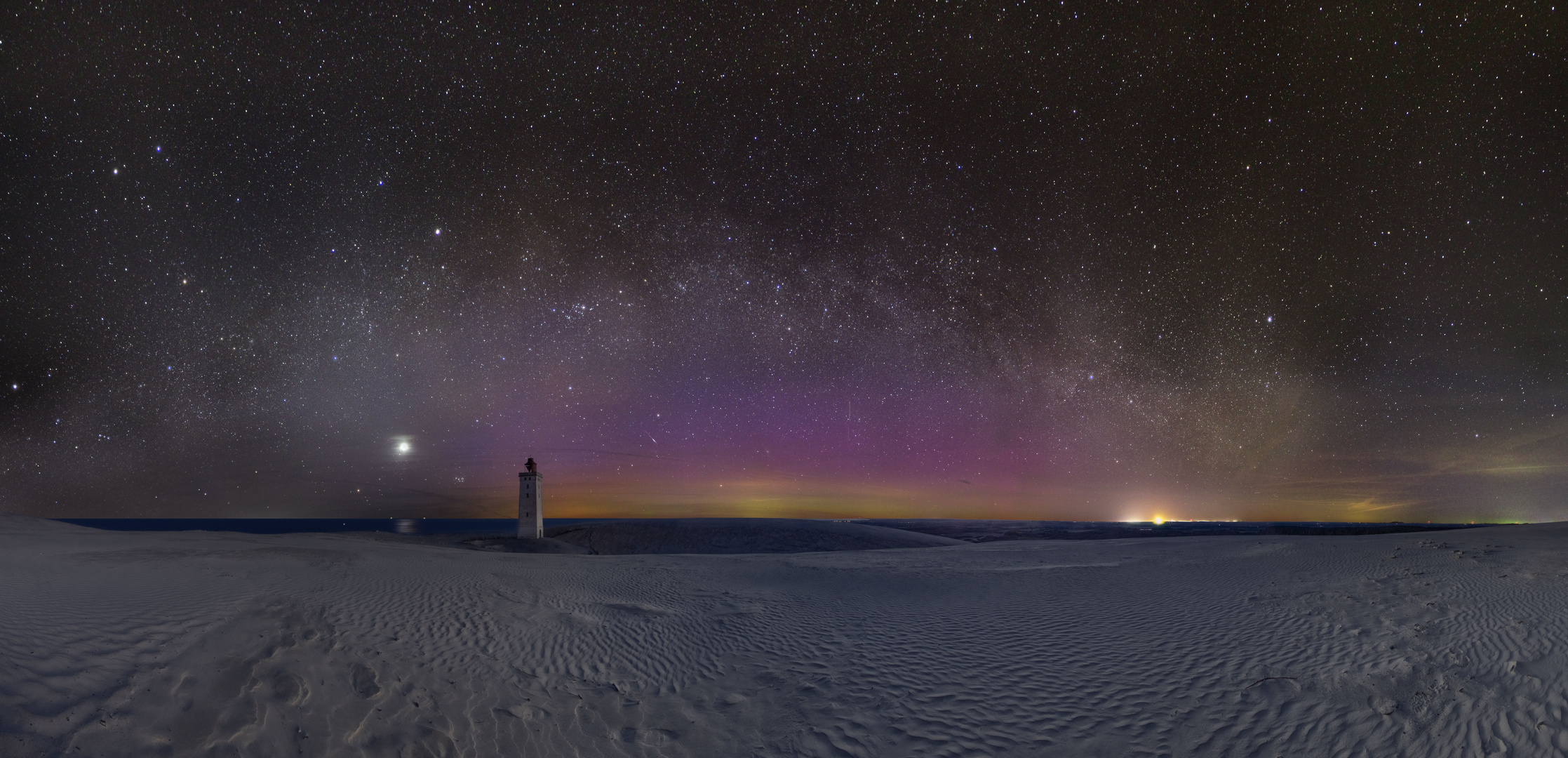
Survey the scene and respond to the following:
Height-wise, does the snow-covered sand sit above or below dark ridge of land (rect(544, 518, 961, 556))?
above

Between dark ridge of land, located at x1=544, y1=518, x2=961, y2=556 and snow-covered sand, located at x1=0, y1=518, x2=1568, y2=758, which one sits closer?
snow-covered sand, located at x1=0, y1=518, x2=1568, y2=758

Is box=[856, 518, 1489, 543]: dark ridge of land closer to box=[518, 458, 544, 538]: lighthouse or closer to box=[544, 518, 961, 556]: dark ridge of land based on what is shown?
box=[544, 518, 961, 556]: dark ridge of land

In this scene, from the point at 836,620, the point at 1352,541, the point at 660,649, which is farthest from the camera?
the point at 1352,541

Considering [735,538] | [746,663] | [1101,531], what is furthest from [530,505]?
[1101,531]

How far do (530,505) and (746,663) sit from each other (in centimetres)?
2324

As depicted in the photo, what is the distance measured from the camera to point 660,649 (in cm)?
706

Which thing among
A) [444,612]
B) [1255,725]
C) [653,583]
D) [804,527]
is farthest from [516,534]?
[1255,725]

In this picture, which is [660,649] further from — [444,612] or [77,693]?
[77,693]

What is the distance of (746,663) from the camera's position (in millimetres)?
6762

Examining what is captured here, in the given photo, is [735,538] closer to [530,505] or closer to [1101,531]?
[530,505]

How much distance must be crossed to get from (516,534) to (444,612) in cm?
2177

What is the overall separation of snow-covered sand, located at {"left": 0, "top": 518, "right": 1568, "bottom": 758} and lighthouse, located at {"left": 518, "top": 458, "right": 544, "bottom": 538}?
17.5m

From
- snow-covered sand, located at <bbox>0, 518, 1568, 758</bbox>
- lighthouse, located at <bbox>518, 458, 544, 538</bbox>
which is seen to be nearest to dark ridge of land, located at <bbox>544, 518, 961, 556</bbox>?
lighthouse, located at <bbox>518, 458, 544, 538</bbox>

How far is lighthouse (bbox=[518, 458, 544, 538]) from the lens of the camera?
88.6 feet
